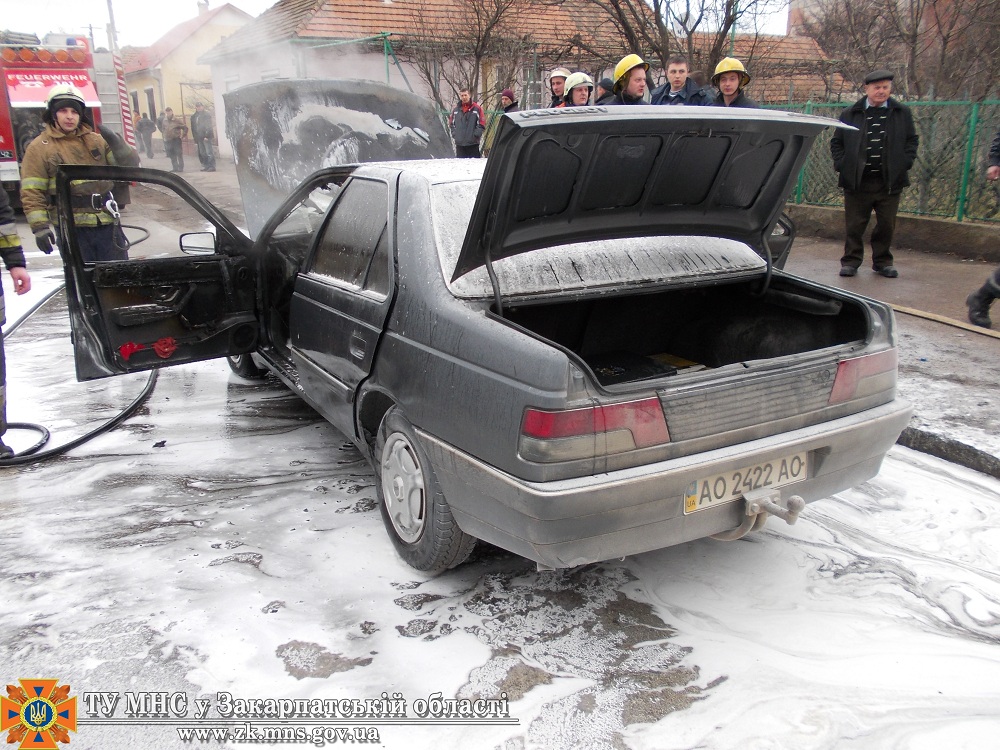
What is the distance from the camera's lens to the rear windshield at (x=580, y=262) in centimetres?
293

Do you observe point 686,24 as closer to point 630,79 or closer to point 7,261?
point 630,79

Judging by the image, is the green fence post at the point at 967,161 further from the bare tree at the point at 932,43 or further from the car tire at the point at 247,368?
the car tire at the point at 247,368

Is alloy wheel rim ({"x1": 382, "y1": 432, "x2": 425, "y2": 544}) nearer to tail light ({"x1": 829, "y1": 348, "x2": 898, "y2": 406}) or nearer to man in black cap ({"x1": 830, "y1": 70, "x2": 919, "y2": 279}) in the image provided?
tail light ({"x1": 829, "y1": 348, "x2": 898, "y2": 406})

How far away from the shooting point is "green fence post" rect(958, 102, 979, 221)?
26.8ft

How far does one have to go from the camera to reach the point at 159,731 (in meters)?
2.32

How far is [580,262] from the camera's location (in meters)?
3.13

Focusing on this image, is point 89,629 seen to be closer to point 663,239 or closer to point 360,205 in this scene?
point 360,205

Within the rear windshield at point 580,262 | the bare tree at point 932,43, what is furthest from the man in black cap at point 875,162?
the bare tree at point 932,43

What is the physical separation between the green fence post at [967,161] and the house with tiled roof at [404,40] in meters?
7.45

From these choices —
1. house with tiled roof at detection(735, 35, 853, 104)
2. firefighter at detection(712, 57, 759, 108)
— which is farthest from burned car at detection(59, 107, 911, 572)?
house with tiled roof at detection(735, 35, 853, 104)

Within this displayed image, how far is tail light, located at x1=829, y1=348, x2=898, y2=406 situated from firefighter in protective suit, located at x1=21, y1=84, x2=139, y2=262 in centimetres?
490

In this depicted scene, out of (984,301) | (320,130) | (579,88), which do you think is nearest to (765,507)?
(984,301)

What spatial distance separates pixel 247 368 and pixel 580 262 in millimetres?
3169

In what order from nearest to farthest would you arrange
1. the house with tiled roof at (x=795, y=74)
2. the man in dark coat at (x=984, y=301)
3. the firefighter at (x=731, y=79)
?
the man in dark coat at (x=984, y=301), the firefighter at (x=731, y=79), the house with tiled roof at (x=795, y=74)
